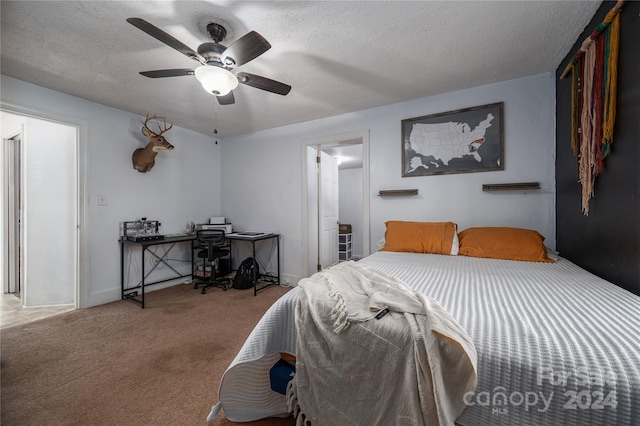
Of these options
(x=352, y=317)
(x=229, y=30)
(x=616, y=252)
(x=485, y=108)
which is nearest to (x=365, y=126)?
(x=485, y=108)

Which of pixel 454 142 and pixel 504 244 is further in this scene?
pixel 454 142

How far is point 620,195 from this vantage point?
142 cm

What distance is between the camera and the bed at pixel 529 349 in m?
0.67

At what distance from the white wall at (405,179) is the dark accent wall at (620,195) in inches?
18.3

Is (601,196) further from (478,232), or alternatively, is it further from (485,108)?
(485,108)

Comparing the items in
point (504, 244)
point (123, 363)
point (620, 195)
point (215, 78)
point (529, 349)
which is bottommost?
point (123, 363)

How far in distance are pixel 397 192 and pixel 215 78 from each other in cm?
217

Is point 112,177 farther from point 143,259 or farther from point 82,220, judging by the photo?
point 143,259

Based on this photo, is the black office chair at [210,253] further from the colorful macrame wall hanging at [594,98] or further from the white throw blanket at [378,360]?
the colorful macrame wall hanging at [594,98]

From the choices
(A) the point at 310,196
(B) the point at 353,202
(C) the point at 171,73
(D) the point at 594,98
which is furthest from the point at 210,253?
(D) the point at 594,98

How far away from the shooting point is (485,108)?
8.55 ft

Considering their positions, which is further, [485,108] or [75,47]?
[485,108]

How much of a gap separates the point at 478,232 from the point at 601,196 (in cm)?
89

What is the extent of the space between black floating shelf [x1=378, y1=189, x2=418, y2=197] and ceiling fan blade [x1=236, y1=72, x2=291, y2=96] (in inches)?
65.6
